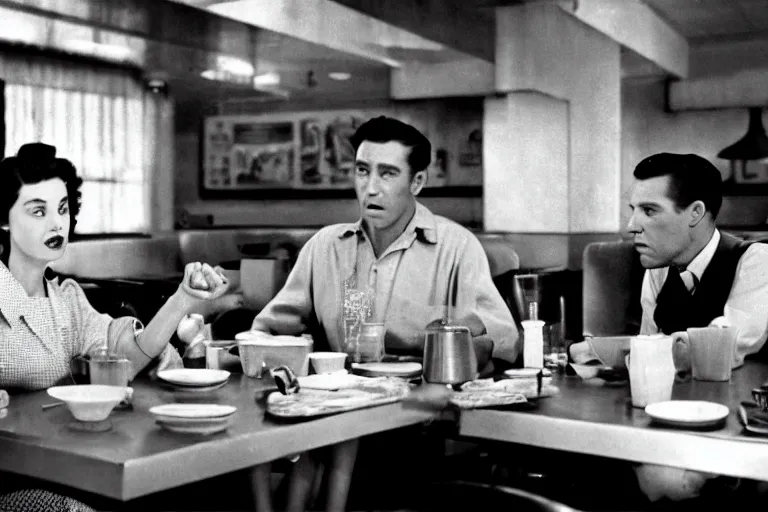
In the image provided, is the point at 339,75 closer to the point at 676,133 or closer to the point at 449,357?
the point at 676,133

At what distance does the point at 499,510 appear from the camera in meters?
1.07

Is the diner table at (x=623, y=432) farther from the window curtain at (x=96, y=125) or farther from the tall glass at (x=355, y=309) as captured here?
the window curtain at (x=96, y=125)

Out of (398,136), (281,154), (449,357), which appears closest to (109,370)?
(449,357)

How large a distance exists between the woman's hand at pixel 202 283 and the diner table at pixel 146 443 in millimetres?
362

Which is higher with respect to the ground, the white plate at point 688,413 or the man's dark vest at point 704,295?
the man's dark vest at point 704,295

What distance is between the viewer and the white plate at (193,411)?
1534mm

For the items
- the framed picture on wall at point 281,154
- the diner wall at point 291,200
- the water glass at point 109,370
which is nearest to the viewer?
the water glass at point 109,370

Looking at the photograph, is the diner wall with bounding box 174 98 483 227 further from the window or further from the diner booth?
the window

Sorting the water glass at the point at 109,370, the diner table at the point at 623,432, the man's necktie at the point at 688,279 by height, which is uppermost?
the man's necktie at the point at 688,279

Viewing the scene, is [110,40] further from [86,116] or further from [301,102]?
[301,102]

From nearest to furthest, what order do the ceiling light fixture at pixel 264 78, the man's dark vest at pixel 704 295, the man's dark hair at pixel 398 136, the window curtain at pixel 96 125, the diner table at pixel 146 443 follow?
the diner table at pixel 146 443 < the man's dark vest at pixel 704 295 < the man's dark hair at pixel 398 136 < the window curtain at pixel 96 125 < the ceiling light fixture at pixel 264 78

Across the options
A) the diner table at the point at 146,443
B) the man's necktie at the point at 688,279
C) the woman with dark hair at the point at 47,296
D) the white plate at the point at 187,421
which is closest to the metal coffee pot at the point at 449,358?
the diner table at the point at 146,443

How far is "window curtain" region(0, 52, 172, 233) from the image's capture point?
741 centimetres

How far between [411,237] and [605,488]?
108 centimetres
